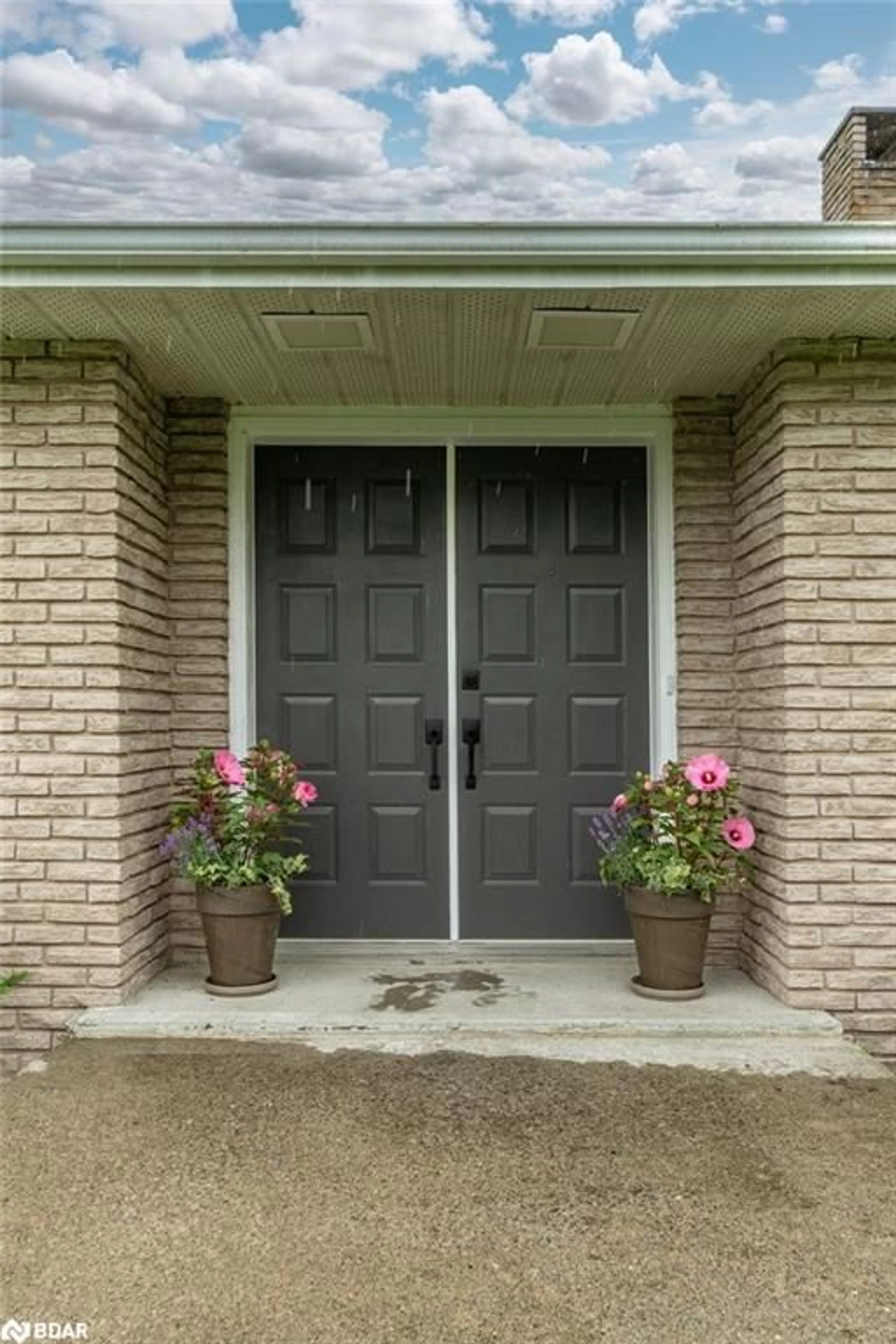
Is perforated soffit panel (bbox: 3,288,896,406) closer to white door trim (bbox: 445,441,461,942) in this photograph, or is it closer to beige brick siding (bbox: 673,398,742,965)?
beige brick siding (bbox: 673,398,742,965)

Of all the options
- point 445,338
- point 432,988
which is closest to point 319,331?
point 445,338

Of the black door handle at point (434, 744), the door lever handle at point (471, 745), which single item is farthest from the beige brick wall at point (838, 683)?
the black door handle at point (434, 744)

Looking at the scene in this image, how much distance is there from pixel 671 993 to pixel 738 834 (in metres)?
0.59

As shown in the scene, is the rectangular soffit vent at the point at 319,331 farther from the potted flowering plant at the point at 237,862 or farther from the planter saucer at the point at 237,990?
the planter saucer at the point at 237,990

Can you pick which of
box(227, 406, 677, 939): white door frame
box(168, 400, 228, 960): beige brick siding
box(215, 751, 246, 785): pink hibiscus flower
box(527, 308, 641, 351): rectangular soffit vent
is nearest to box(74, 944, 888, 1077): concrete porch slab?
box(227, 406, 677, 939): white door frame

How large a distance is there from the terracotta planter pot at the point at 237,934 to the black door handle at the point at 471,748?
100 centimetres

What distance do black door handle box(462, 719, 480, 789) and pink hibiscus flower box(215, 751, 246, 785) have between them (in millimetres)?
962

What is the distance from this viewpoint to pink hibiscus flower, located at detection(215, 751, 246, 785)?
377 cm

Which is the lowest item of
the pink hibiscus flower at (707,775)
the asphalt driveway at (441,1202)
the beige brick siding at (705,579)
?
the asphalt driveway at (441,1202)

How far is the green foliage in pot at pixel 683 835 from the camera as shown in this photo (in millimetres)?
3586

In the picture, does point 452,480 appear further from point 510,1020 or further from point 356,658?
point 510,1020

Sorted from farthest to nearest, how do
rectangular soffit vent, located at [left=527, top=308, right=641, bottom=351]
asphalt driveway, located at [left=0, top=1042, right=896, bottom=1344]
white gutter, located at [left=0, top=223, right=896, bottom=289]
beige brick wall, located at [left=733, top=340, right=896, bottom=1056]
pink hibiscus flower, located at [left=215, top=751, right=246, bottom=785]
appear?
pink hibiscus flower, located at [left=215, top=751, right=246, bottom=785] → beige brick wall, located at [left=733, top=340, right=896, bottom=1056] → rectangular soffit vent, located at [left=527, top=308, right=641, bottom=351] → white gutter, located at [left=0, top=223, right=896, bottom=289] → asphalt driveway, located at [left=0, top=1042, right=896, bottom=1344]

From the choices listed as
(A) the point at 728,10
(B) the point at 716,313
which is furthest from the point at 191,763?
(A) the point at 728,10

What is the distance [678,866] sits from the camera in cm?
356
